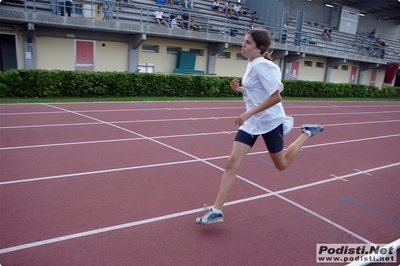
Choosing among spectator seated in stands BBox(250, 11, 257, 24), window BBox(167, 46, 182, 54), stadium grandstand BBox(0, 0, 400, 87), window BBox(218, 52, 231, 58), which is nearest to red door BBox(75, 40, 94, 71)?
stadium grandstand BBox(0, 0, 400, 87)

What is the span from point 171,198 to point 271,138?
5.28 ft

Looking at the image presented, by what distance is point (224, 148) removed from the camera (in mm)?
7746

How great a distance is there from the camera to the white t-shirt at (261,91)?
3.66 m

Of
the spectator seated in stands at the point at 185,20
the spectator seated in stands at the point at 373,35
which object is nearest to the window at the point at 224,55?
the spectator seated in stands at the point at 185,20

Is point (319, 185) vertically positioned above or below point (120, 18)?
below

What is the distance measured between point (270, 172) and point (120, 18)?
17422 millimetres

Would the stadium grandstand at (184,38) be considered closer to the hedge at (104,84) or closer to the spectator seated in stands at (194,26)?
the spectator seated in stands at (194,26)

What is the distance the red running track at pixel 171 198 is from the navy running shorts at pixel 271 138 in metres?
0.93

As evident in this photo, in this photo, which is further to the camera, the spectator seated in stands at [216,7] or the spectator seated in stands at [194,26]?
the spectator seated in stands at [216,7]

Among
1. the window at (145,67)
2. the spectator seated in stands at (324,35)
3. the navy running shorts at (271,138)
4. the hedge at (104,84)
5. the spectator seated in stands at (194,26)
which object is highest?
the spectator seated in stands at (324,35)

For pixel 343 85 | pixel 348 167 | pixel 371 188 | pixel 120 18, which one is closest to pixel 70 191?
pixel 371 188

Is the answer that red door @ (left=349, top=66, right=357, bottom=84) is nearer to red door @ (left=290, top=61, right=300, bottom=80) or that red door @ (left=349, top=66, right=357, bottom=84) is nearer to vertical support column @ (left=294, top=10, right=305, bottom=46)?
red door @ (left=290, top=61, right=300, bottom=80)

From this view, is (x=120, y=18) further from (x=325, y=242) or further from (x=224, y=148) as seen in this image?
(x=325, y=242)

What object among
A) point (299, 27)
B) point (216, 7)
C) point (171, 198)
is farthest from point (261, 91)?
point (299, 27)
